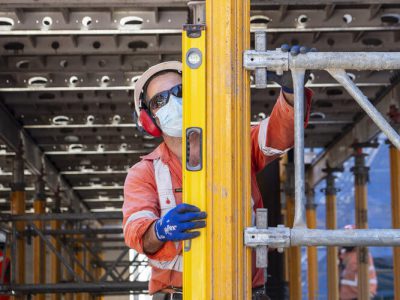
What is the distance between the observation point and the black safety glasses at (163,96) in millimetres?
5293

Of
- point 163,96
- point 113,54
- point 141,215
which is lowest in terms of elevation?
point 141,215

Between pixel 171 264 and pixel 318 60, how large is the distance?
1.24 metres

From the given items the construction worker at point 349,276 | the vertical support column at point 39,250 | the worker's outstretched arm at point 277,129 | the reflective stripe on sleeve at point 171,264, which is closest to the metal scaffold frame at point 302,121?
the worker's outstretched arm at point 277,129

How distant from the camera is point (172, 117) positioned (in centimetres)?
518

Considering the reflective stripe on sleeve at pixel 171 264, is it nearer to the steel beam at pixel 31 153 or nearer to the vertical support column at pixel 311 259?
the steel beam at pixel 31 153

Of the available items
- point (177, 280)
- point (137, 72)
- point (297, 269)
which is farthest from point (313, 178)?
point (177, 280)

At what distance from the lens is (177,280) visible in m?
5.26

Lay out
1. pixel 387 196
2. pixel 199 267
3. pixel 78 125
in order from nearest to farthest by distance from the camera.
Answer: pixel 199 267 → pixel 78 125 → pixel 387 196

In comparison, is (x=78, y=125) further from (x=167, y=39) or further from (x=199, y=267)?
(x=199, y=267)

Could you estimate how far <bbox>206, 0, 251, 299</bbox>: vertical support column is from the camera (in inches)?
181

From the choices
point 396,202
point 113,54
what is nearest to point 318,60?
point 113,54

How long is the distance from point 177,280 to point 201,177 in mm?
817

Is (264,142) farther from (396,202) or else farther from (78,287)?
(396,202)

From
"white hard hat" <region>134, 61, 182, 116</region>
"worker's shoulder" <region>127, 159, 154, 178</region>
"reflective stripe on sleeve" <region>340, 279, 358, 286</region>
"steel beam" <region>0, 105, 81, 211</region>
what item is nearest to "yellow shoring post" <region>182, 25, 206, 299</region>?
"worker's shoulder" <region>127, 159, 154, 178</region>
